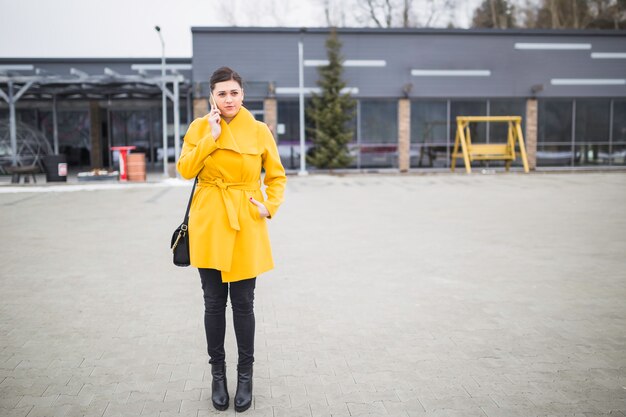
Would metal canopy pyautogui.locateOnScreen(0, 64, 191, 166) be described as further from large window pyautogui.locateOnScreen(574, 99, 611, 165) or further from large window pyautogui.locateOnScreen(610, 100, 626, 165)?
large window pyautogui.locateOnScreen(610, 100, 626, 165)

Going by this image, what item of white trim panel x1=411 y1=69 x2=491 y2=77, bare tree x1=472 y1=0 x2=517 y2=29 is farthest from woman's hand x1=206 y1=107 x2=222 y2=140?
bare tree x1=472 y1=0 x2=517 y2=29

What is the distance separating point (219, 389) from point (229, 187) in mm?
1165

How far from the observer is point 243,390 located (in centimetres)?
364

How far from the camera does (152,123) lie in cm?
3155

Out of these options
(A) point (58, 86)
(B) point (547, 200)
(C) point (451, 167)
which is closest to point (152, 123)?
(A) point (58, 86)

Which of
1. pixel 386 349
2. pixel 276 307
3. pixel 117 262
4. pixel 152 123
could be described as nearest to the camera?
pixel 386 349

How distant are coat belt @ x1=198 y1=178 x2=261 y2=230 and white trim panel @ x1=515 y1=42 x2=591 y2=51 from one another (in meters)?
27.1

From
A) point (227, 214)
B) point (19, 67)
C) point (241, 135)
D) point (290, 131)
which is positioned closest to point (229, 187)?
point (227, 214)

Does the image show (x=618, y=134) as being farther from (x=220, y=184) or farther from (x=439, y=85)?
(x=220, y=184)

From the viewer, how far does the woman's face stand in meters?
3.54

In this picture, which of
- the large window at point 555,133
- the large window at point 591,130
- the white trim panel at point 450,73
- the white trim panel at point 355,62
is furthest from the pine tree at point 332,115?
the large window at point 591,130

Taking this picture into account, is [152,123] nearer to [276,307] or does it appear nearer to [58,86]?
[58,86]

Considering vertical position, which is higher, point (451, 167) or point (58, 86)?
point (58, 86)

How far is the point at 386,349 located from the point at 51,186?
18439 millimetres
